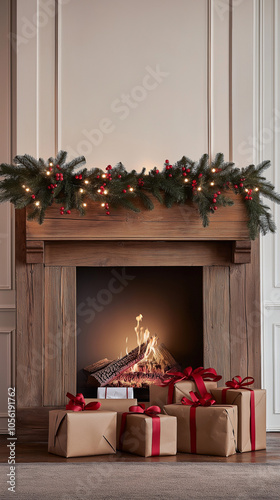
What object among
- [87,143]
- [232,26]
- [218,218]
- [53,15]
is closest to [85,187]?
[87,143]

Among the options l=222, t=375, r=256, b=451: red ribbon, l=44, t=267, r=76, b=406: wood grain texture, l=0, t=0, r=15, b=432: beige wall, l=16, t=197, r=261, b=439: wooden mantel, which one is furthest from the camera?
l=0, t=0, r=15, b=432: beige wall

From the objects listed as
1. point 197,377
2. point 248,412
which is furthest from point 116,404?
point 248,412

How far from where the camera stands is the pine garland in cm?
316

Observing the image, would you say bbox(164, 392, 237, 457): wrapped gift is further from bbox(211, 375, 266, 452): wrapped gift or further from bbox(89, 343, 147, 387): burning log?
bbox(89, 343, 147, 387): burning log

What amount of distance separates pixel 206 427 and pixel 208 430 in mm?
17

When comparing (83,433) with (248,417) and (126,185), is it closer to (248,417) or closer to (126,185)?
(248,417)

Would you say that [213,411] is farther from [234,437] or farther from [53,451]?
[53,451]

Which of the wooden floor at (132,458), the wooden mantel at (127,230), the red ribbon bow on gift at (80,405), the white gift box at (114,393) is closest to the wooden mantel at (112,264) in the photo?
the wooden mantel at (127,230)

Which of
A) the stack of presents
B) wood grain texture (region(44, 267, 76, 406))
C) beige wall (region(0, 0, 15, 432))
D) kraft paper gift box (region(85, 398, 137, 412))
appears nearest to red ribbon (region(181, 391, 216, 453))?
the stack of presents

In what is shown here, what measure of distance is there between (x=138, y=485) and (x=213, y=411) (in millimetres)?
564

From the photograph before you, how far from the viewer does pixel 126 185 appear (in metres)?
3.16

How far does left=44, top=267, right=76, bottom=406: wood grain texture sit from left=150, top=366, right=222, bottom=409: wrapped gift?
0.49 meters

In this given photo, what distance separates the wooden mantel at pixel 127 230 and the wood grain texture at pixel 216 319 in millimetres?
160

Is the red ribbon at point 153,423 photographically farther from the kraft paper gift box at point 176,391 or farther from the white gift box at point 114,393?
the white gift box at point 114,393
